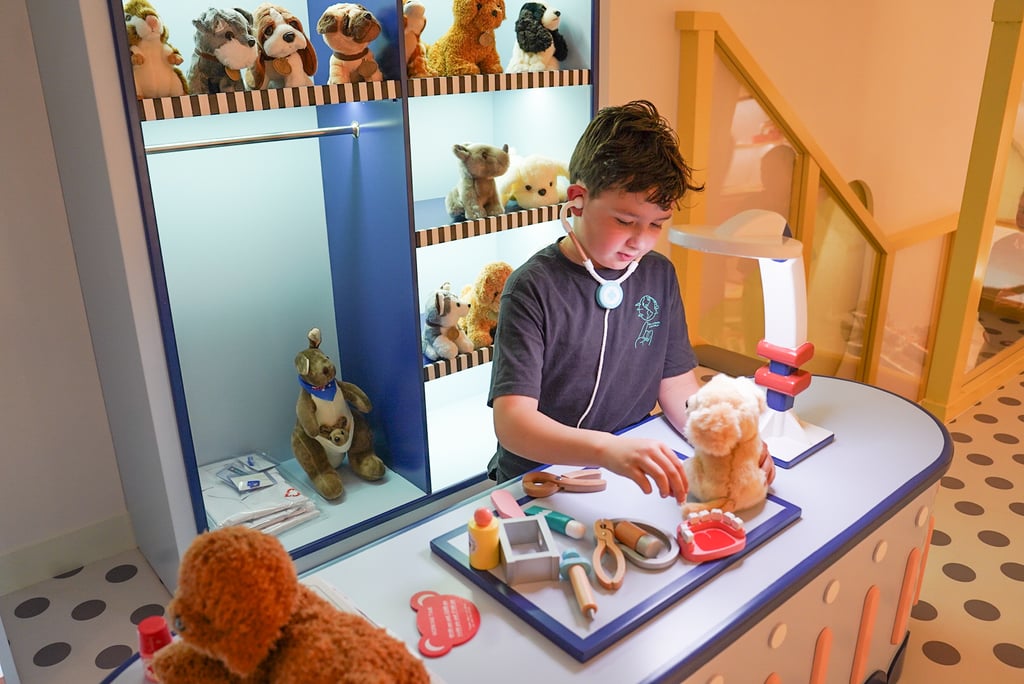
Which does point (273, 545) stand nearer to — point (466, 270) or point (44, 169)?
point (44, 169)

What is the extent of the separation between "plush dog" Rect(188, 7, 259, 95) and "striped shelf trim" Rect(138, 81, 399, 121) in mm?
73

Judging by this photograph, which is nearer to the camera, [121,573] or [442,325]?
[121,573]

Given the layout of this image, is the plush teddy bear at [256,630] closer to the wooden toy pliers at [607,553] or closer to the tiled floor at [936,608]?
the wooden toy pliers at [607,553]

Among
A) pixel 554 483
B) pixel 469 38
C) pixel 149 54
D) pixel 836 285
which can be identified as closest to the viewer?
pixel 554 483

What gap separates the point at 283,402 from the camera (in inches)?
102

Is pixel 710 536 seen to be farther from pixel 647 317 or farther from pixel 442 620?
pixel 647 317

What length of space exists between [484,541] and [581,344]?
0.57m

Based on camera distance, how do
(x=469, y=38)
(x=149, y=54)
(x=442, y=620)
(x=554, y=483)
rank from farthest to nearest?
(x=469, y=38) → (x=149, y=54) → (x=554, y=483) → (x=442, y=620)

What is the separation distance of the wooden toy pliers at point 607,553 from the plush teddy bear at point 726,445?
145 millimetres

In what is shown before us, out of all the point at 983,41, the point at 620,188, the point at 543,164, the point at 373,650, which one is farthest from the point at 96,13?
the point at 983,41

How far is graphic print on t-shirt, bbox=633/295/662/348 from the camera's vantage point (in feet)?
5.43

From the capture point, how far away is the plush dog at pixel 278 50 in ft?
6.31

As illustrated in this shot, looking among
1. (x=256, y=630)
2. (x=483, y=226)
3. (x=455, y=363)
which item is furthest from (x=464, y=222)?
(x=256, y=630)

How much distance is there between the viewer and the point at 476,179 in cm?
236
